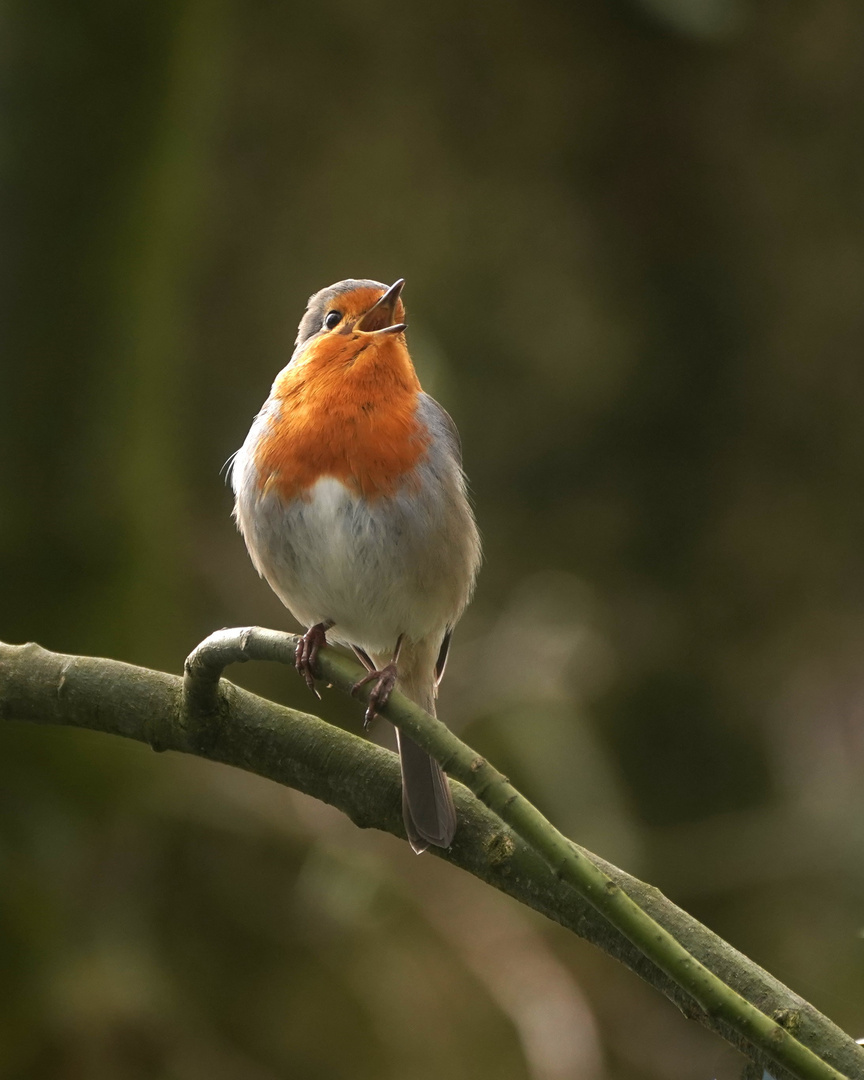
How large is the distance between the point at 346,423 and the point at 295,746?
2.66 feet

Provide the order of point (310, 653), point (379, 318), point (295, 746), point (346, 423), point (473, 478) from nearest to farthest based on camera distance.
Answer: point (295, 746) → point (310, 653) → point (346, 423) → point (379, 318) → point (473, 478)

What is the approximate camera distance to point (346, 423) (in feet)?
7.99

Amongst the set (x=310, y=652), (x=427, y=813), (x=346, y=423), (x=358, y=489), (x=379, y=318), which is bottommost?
(x=427, y=813)

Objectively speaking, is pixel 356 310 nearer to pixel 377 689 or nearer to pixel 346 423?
pixel 346 423

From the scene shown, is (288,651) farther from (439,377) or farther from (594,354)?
(594,354)

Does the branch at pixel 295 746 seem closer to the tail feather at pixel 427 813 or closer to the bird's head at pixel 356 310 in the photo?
the tail feather at pixel 427 813

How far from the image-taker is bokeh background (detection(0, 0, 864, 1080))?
10.2ft

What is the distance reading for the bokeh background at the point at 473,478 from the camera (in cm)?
311

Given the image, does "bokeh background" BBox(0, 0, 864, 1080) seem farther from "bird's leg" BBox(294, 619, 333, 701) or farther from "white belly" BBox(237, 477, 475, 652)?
"bird's leg" BBox(294, 619, 333, 701)

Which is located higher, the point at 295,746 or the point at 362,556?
the point at 362,556

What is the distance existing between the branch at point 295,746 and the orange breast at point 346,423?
0.69 meters

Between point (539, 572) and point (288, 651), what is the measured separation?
311 centimetres

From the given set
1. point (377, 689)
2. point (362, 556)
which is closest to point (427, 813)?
point (377, 689)

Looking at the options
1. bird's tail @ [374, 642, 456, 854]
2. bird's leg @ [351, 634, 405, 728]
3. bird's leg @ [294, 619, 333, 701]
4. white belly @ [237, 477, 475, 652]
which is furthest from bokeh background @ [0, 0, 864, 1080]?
bird's tail @ [374, 642, 456, 854]
